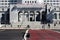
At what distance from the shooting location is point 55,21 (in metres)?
93.9

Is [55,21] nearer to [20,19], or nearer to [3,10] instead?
[20,19]

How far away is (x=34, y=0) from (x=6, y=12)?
13.7 meters

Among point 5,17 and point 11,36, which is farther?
point 5,17

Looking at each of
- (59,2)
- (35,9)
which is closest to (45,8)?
(35,9)

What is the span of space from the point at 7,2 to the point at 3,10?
16.8 metres

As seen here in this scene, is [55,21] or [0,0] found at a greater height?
[0,0]

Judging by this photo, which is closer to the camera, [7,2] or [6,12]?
[6,12]

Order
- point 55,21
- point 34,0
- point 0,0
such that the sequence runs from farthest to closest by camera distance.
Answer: point 0,0 → point 34,0 → point 55,21

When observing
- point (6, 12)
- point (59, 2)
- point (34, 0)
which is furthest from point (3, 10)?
point (59, 2)

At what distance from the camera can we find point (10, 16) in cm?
9450

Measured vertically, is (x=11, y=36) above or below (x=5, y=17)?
above

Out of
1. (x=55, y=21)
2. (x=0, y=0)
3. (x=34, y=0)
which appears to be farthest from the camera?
(x=0, y=0)

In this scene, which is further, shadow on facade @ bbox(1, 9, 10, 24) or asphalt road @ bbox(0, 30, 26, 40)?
shadow on facade @ bbox(1, 9, 10, 24)

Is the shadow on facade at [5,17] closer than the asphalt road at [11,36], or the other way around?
the asphalt road at [11,36]
